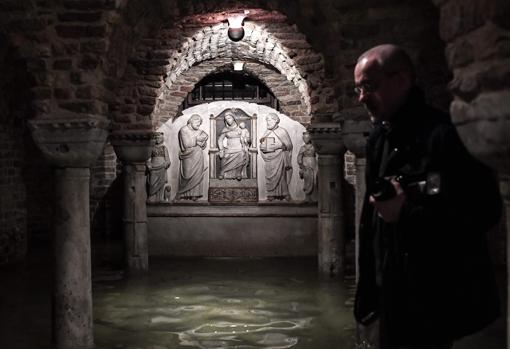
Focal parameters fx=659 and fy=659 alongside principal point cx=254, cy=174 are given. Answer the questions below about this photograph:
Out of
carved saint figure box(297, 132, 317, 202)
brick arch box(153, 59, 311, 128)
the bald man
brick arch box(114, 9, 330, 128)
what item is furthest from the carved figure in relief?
the bald man

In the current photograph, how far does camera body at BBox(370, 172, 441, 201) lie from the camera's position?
1.86m

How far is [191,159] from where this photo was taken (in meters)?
11.1

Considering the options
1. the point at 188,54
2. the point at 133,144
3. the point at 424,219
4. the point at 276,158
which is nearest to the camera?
the point at 424,219

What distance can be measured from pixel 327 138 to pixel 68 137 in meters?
4.43

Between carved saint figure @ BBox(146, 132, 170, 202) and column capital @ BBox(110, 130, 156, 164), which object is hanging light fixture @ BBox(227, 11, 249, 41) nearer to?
column capital @ BBox(110, 130, 156, 164)

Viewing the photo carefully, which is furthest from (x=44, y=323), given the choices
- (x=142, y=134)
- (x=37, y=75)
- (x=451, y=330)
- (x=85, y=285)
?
(x=451, y=330)

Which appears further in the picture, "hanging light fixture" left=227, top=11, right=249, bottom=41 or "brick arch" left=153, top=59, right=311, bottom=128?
"brick arch" left=153, top=59, right=311, bottom=128

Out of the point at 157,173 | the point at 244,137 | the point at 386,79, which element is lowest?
the point at 157,173

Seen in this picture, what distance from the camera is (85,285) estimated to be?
17.0ft

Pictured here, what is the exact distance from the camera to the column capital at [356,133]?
5.15m

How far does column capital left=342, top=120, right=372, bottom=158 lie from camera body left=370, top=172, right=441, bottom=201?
10.5ft

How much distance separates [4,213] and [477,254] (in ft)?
30.7

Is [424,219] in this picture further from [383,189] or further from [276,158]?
[276,158]

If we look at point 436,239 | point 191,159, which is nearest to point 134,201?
point 191,159
